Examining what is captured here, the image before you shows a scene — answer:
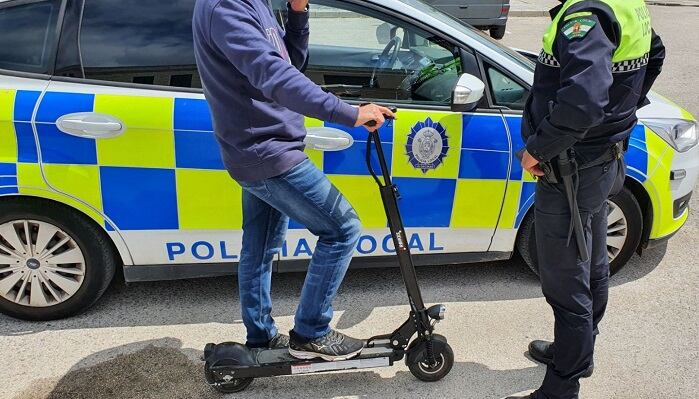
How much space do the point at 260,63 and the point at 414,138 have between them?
1.15 metres

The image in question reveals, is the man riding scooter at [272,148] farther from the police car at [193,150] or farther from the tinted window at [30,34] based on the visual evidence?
the tinted window at [30,34]

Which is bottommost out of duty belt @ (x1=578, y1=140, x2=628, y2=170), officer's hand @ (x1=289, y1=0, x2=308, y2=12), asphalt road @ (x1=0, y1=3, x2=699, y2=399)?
asphalt road @ (x1=0, y1=3, x2=699, y2=399)

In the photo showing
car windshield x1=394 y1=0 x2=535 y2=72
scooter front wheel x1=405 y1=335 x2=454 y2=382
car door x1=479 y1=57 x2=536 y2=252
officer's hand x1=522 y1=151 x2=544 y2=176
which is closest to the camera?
officer's hand x1=522 y1=151 x2=544 y2=176

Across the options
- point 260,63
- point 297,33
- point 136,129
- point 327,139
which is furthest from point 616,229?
point 136,129

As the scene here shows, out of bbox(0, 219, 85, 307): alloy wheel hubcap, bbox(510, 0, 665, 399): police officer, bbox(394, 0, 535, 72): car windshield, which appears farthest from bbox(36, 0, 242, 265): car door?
bbox(510, 0, 665, 399): police officer

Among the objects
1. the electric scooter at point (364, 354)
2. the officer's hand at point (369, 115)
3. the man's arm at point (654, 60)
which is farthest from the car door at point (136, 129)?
the man's arm at point (654, 60)

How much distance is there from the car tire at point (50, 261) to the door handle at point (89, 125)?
37 cm

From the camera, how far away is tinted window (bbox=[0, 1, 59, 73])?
2883 millimetres

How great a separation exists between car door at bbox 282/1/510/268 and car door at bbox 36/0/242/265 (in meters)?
0.48

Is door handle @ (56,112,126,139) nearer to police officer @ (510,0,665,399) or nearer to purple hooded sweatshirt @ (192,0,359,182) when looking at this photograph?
purple hooded sweatshirt @ (192,0,359,182)

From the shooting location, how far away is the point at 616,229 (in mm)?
3408

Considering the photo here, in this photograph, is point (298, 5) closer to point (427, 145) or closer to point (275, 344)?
point (427, 145)

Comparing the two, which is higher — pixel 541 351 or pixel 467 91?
pixel 467 91

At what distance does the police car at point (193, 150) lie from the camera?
2.84 metres
